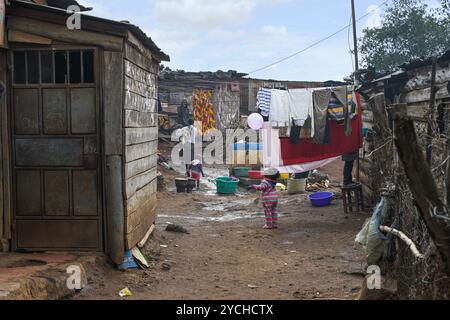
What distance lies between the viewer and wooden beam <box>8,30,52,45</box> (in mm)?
6590

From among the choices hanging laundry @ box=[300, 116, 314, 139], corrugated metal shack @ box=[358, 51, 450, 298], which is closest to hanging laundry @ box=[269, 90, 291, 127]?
hanging laundry @ box=[300, 116, 314, 139]

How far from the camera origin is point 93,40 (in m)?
6.60

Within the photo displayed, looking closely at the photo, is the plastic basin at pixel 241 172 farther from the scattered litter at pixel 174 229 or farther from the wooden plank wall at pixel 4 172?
the wooden plank wall at pixel 4 172

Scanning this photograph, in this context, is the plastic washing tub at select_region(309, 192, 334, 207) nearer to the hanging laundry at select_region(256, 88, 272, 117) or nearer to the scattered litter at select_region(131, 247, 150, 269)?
the hanging laundry at select_region(256, 88, 272, 117)

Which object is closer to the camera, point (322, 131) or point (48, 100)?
point (48, 100)

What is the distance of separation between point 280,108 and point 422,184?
38.7 ft

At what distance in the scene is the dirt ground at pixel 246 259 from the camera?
251 inches

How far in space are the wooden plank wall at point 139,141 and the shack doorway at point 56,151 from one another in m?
0.42

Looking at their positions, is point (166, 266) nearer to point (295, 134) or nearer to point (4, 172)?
point (4, 172)

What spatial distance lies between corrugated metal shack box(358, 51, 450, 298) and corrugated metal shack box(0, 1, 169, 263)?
336cm

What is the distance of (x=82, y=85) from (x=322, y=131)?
25.0ft

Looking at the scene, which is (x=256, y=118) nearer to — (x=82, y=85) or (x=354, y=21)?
(x=354, y=21)

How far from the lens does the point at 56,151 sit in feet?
22.4
